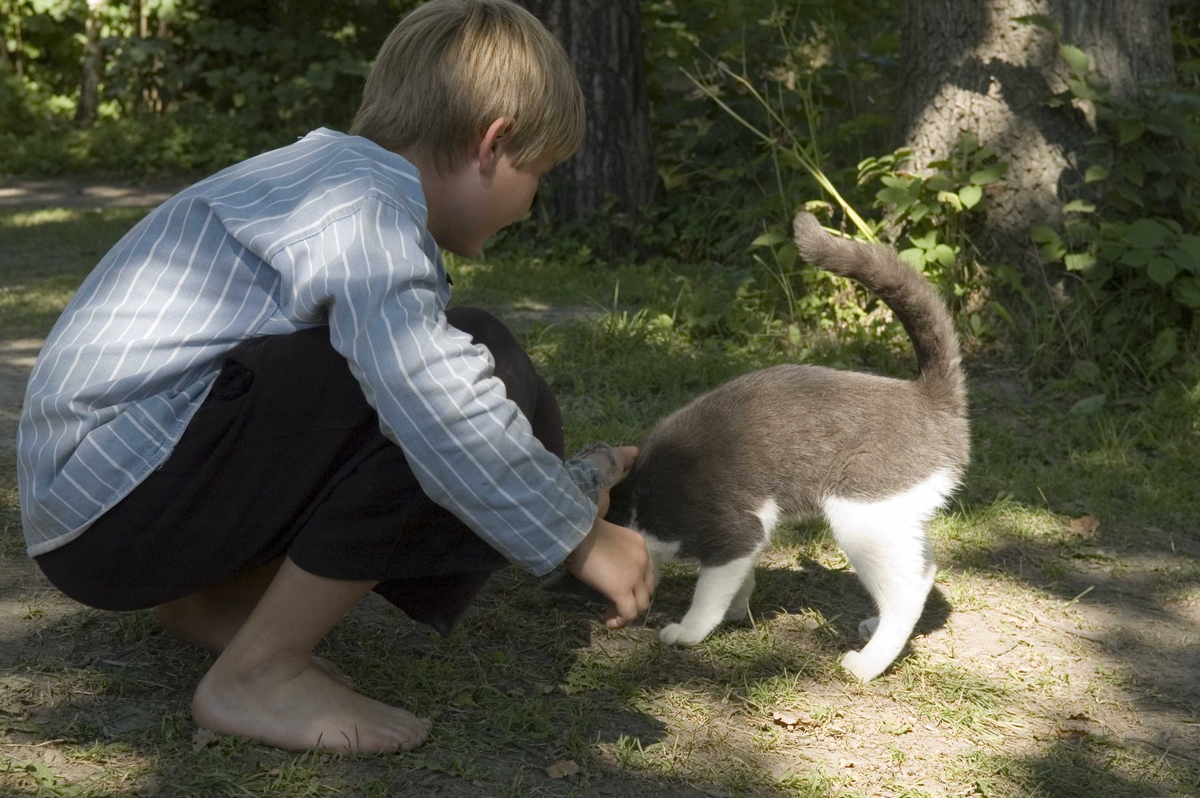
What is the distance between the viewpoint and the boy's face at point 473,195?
2.15 m

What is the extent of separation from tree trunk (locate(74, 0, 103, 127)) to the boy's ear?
10091mm

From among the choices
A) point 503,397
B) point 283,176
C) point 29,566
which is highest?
point 283,176

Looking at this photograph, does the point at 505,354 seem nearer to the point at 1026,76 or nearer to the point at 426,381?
the point at 426,381

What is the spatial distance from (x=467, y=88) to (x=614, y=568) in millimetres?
907

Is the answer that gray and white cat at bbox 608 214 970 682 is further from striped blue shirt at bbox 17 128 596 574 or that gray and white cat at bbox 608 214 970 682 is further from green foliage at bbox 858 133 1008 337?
green foliage at bbox 858 133 1008 337

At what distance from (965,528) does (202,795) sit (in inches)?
89.8

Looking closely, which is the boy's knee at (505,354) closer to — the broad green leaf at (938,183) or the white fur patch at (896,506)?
the white fur patch at (896,506)

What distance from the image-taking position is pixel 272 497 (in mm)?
2006

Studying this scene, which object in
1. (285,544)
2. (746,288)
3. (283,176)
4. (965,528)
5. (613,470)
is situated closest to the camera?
(283,176)

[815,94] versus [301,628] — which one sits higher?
[815,94]

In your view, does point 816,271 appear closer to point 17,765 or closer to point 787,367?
point 787,367

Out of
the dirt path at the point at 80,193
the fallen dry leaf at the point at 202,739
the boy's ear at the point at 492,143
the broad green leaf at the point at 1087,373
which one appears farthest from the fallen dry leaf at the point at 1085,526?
the dirt path at the point at 80,193

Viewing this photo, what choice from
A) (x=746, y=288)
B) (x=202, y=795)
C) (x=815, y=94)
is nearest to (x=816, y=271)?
(x=746, y=288)

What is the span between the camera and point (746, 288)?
5.11 metres
